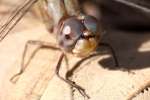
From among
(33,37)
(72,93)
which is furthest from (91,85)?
(33,37)

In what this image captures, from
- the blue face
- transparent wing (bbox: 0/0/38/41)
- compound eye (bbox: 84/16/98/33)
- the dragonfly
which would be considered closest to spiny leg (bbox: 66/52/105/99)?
the dragonfly

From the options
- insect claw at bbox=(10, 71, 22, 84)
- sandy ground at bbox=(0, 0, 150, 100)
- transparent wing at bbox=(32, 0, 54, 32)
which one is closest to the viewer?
sandy ground at bbox=(0, 0, 150, 100)

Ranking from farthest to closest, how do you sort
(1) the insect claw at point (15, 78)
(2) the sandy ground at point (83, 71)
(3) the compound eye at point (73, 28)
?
(1) the insect claw at point (15, 78) → (3) the compound eye at point (73, 28) → (2) the sandy ground at point (83, 71)

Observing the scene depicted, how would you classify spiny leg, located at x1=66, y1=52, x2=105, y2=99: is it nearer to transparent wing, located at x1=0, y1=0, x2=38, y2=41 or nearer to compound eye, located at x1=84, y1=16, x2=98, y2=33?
compound eye, located at x1=84, y1=16, x2=98, y2=33

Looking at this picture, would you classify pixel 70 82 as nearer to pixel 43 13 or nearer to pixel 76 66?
pixel 76 66

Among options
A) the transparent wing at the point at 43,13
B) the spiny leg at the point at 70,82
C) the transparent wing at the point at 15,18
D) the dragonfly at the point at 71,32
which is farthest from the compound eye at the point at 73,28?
the transparent wing at the point at 43,13

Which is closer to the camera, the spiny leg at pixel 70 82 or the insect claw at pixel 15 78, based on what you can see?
the spiny leg at pixel 70 82

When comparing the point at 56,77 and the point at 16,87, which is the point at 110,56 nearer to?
the point at 56,77

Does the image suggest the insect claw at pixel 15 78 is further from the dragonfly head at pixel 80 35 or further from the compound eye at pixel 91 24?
the compound eye at pixel 91 24
